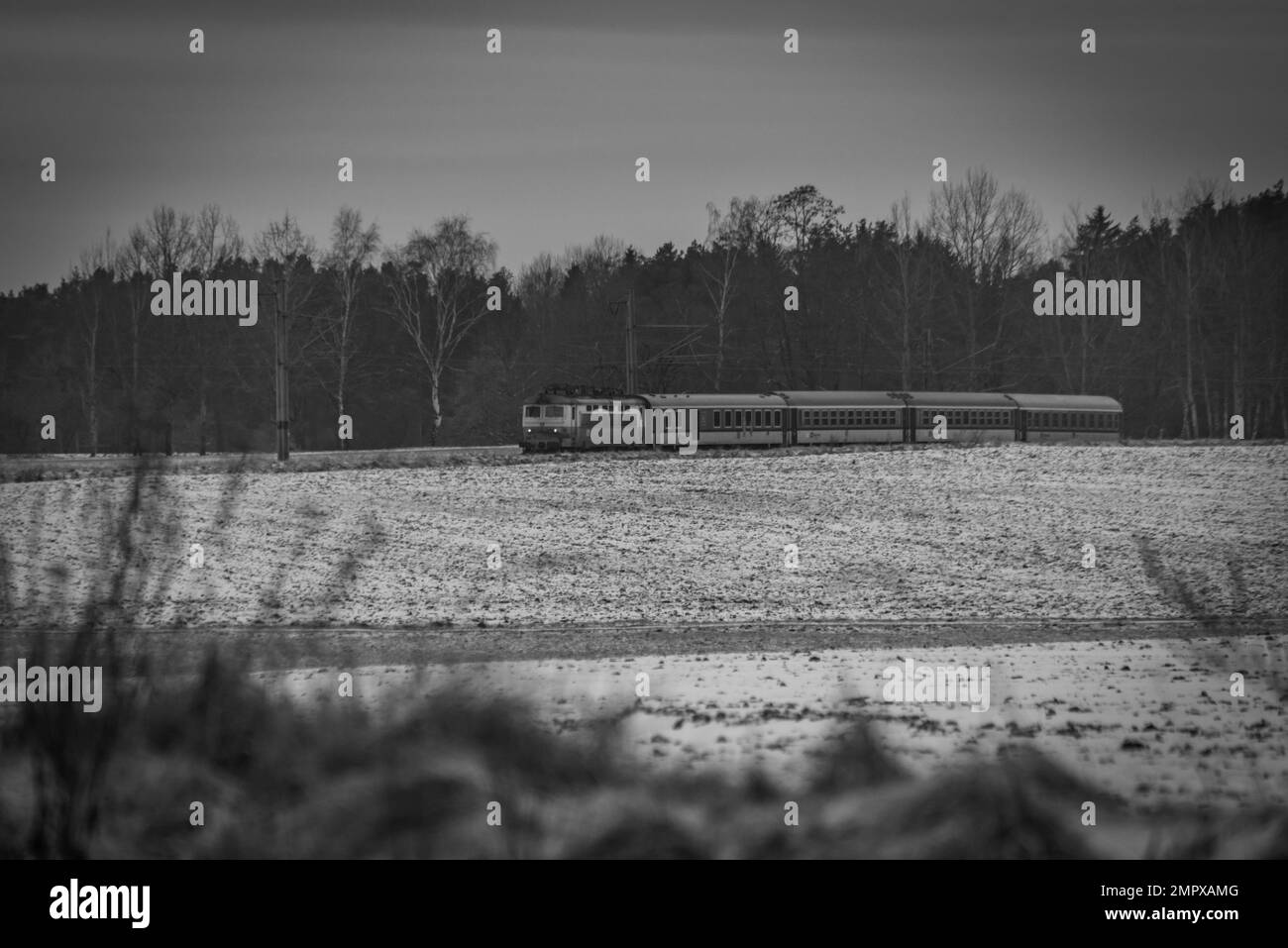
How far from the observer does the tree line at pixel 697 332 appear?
63.0 m

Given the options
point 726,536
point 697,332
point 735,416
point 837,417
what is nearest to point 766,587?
point 726,536

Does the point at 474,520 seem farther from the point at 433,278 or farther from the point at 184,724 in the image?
the point at 433,278

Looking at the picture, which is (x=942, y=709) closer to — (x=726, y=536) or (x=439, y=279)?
(x=726, y=536)

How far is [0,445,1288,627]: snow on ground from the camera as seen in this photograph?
26.3m

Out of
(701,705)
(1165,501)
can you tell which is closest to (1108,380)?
(1165,501)

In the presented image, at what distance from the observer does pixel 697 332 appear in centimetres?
6588

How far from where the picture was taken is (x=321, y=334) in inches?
2400

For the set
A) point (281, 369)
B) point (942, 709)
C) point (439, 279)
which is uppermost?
point (439, 279)

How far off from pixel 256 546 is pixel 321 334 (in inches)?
1219

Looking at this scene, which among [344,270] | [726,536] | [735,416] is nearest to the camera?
[726,536]

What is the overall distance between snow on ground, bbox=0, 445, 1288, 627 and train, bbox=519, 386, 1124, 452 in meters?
4.41

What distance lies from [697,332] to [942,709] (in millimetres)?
53007

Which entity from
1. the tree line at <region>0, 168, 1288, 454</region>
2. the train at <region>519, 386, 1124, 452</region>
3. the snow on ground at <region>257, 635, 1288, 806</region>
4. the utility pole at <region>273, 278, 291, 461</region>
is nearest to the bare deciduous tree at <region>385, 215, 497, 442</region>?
the tree line at <region>0, 168, 1288, 454</region>

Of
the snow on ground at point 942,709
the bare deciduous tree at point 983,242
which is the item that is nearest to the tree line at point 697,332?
the bare deciduous tree at point 983,242
